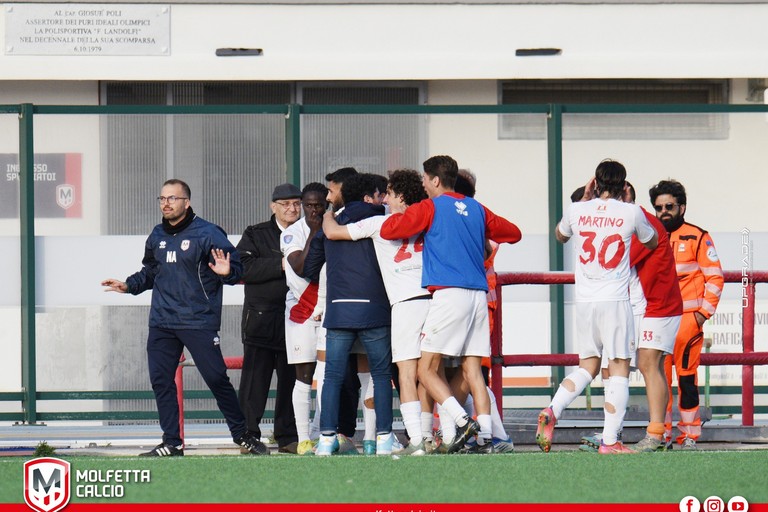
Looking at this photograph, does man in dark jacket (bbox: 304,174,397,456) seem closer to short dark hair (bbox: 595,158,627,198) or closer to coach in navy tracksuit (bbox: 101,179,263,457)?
coach in navy tracksuit (bbox: 101,179,263,457)

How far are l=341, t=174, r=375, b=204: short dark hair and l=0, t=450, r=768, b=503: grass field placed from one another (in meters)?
1.72

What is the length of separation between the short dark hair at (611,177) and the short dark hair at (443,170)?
891 mm

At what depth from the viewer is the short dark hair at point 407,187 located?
9.40 m

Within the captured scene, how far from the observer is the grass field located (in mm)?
7027

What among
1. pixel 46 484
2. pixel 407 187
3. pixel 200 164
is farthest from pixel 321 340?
pixel 200 164

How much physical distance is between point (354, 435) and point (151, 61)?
13.4 ft

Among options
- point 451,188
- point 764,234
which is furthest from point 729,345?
point 451,188

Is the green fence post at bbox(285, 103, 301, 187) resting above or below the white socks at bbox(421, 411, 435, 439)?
above

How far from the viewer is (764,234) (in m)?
12.6

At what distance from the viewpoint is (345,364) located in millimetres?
9289

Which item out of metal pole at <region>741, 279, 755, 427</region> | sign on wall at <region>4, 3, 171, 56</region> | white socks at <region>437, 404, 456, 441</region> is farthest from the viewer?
sign on wall at <region>4, 3, 171, 56</region>

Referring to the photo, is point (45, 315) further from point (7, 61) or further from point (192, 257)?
point (192, 257)

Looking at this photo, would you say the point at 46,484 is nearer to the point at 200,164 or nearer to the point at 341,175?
the point at 341,175

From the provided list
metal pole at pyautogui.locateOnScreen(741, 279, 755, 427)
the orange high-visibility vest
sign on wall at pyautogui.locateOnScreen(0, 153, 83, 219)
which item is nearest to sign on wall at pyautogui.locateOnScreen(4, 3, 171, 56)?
sign on wall at pyautogui.locateOnScreen(0, 153, 83, 219)
